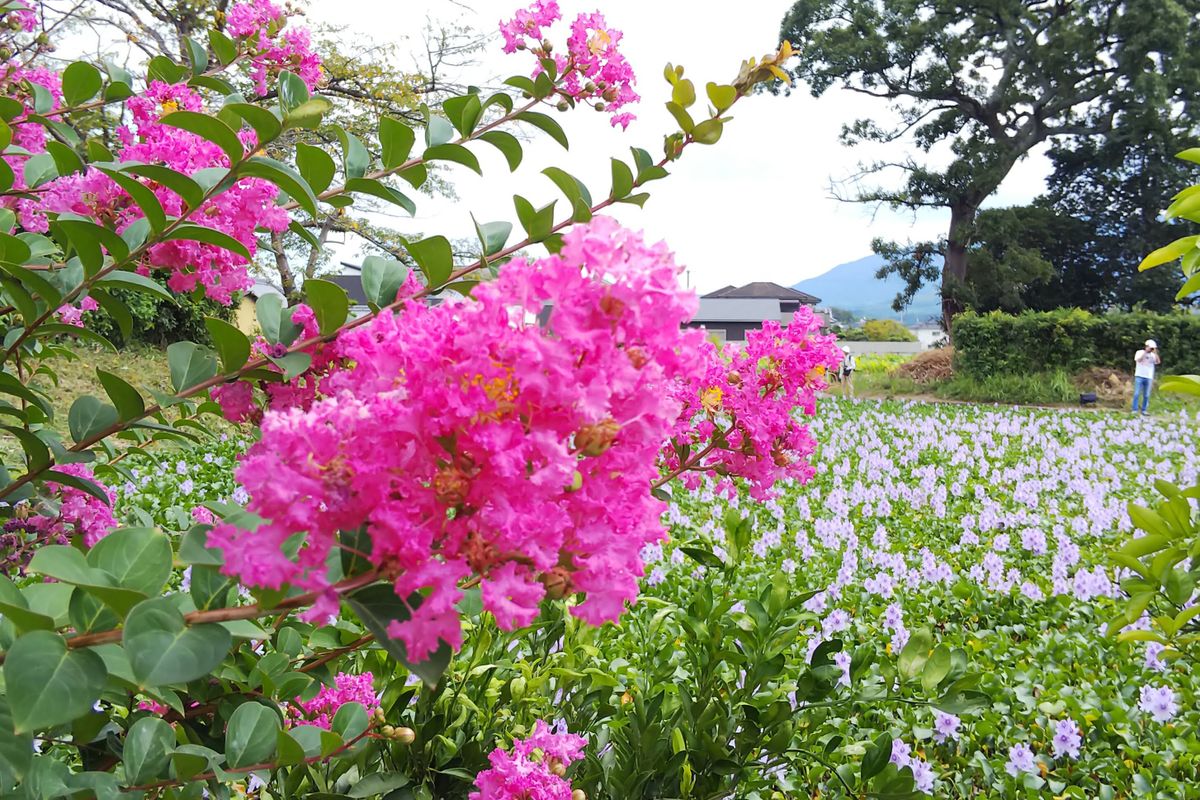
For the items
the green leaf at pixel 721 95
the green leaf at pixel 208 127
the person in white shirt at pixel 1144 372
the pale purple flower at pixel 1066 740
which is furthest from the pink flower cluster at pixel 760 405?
the person in white shirt at pixel 1144 372

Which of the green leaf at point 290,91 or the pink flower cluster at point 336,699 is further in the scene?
the pink flower cluster at point 336,699

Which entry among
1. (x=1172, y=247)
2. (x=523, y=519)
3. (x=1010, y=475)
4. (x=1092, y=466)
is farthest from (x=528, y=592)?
(x=1092, y=466)

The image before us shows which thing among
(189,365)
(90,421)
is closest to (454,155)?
(189,365)

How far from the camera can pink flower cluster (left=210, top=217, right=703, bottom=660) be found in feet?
1.89

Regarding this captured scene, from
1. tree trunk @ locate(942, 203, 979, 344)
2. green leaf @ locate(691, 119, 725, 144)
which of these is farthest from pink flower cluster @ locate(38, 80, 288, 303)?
tree trunk @ locate(942, 203, 979, 344)

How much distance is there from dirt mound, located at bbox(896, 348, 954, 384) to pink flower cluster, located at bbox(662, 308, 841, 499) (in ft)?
50.9

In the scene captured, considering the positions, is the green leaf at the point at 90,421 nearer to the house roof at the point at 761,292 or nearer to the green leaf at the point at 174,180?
the green leaf at the point at 174,180

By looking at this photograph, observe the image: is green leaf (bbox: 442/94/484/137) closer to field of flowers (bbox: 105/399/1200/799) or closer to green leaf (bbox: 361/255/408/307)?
green leaf (bbox: 361/255/408/307)

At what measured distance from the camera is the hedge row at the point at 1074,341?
14453 mm

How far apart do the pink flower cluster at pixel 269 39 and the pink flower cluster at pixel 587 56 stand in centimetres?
54

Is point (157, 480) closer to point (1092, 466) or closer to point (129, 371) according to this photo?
point (129, 371)

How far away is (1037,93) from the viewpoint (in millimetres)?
19984

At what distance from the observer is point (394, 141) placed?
3.54 feet

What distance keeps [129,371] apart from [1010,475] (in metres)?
9.21
